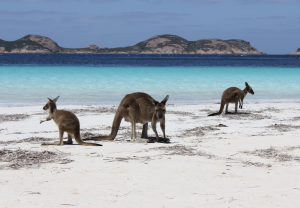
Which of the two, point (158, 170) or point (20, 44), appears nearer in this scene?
point (158, 170)

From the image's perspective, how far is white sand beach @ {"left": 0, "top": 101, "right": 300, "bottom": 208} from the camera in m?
2.89

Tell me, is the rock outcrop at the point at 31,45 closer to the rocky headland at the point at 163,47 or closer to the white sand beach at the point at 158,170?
the rocky headland at the point at 163,47

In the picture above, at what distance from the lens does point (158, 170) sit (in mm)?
3752

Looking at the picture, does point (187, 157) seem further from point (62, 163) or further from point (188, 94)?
point (188, 94)

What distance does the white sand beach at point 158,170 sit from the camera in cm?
289

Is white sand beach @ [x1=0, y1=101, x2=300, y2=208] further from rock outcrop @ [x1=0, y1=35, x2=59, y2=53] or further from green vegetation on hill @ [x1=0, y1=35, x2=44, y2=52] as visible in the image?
green vegetation on hill @ [x1=0, y1=35, x2=44, y2=52]

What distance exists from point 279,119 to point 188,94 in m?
6.92

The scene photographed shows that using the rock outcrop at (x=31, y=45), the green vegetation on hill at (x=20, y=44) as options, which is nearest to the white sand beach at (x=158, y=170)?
the rock outcrop at (x=31, y=45)

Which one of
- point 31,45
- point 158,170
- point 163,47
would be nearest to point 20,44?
point 31,45

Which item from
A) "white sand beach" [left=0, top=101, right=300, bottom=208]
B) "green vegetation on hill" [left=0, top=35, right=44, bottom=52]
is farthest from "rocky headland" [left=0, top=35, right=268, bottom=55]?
"white sand beach" [left=0, top=101, right=300, bottom=208]

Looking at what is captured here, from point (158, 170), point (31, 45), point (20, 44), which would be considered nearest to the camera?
point (158, 170)

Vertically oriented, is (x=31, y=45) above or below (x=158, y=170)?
above

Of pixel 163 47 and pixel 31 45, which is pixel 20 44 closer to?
pixel 31 45

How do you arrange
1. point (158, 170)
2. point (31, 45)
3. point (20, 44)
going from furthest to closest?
point (31, 45) → point (20, 44) → point (158, 170)
